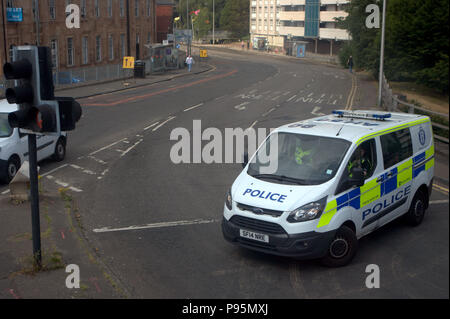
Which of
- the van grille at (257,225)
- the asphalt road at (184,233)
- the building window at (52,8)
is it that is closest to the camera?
the asphalt road at (184,233)

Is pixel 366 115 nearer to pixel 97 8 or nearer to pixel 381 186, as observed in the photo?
pixel 381 186

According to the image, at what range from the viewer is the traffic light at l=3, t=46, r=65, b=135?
7.92 metres

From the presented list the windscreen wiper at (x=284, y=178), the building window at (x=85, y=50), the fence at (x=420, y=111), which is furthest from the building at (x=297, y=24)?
the windscreen wiper at (x=284, y=178)

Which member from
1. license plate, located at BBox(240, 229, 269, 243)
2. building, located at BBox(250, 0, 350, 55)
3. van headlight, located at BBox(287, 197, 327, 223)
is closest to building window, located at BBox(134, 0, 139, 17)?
building, located at BBox(250, 0, 350, 55)

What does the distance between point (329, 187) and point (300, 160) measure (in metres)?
0.93

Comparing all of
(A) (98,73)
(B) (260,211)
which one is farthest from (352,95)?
(B) (260,211)

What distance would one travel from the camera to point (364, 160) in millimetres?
9281

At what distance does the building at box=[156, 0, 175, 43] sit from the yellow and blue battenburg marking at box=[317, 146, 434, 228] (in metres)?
71.3

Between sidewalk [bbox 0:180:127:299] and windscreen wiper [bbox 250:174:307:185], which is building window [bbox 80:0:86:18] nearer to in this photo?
sidewalk [bbox 0:180:127:299]

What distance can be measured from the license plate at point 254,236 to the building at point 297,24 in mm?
76293

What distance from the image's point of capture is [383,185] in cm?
946

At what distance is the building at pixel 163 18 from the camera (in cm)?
7844

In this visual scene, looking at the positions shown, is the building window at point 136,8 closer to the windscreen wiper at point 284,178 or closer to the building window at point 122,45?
the building window at point 122,45

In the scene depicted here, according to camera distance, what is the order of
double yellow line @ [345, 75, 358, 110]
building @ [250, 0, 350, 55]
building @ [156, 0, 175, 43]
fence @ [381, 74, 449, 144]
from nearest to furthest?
fence @ [381, 74, 449, 144]
double yellow line @ [345, 75, 358, 110]
building @ [156, 0, 175, 43]
building @ [250, 0, 350, 55]
